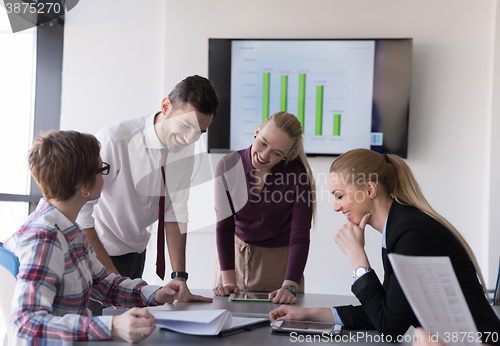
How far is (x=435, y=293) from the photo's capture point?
29.3 inches

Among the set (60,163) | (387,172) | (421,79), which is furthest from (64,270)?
(421,79)

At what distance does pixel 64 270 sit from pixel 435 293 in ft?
2.74

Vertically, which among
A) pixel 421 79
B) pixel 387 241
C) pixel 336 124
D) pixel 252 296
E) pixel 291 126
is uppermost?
pixel 421 79

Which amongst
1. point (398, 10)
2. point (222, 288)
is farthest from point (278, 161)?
point (398, 10)

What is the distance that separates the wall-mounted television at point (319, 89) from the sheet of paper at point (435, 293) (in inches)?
84.5

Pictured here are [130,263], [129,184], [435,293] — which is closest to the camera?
[435,293]

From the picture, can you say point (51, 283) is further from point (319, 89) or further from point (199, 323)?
point (319, 89)

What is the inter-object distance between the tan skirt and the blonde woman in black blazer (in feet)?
1.91

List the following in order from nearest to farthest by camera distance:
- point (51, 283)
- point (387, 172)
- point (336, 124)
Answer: point (51, 283), point (387, 172), point (336, 124)

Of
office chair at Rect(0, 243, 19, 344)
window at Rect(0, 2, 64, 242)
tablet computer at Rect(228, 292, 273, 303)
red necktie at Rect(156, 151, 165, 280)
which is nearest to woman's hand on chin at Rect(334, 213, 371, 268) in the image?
tablet computer at Rect(228, 292, 273, 303)

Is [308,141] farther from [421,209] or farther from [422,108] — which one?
[421,209]

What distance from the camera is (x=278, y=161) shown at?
1.86 metres

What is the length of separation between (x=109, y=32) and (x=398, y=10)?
2.03 meters

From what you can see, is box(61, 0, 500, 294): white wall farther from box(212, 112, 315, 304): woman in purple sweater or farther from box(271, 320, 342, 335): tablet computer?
box(271, 320, 342, 335): tablet computer
